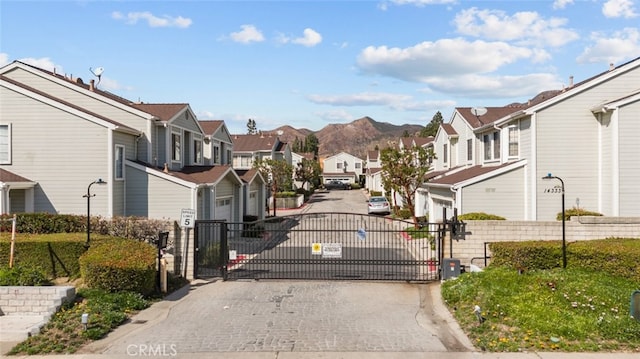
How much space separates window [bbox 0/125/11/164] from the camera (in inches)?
704

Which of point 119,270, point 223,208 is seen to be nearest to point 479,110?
point 223,208

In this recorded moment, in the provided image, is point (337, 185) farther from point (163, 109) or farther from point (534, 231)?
point (534, 231)

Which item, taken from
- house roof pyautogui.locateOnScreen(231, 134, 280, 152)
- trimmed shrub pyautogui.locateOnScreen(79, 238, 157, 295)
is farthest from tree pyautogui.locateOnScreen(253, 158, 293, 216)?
trimmed shrub pyautogui.locateOnScreen(79, 238, 157, 295)

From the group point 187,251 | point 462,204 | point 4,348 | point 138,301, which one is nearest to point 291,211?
point 462,204

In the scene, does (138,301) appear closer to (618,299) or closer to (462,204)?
(618,299)

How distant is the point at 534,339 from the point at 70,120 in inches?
679

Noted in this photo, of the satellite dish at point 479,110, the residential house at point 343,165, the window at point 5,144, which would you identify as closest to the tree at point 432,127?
the residential house at point 343,165

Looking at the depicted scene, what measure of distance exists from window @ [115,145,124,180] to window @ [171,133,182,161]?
3.55 metres

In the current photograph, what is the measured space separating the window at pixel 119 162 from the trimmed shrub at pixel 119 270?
6.86 meters

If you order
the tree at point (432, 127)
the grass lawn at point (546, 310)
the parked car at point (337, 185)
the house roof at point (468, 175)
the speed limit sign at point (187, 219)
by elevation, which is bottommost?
the grass lawn at point (546, 310)

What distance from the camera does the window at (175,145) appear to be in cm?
2236

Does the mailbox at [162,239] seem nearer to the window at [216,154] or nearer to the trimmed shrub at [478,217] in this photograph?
the trimmed shrub at [478,217]

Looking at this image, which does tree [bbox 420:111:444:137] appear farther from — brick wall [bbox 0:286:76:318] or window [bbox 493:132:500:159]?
brick wall [bbox 0:286:76:318]

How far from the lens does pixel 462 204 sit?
19328 millimetres
